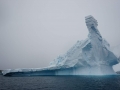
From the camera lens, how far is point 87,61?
27922 millimetres

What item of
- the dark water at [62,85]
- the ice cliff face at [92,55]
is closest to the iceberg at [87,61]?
the ice cliff face at [92,55]

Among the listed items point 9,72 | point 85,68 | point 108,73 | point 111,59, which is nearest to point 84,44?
point 85,68

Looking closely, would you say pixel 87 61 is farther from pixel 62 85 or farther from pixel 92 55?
pixel 62 85

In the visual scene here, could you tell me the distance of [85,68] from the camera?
92.5ft

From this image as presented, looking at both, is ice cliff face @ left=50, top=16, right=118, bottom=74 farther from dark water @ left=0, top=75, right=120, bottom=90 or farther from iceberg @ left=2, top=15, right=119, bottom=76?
dark water @ left=0, top=75, right=120, bottom=90

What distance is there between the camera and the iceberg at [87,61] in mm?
27078

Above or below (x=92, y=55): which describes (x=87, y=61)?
below

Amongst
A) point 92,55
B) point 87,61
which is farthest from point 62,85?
point 92,55

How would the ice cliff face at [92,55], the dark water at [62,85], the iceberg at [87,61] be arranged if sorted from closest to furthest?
the dark water at [62,85]
the iceberg at [87,61]
the ice cliff face at [92,55]

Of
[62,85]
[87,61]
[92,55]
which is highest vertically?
[92,55]

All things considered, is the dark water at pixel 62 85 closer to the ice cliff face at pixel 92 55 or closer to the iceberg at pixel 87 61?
the iceberg at pixel 87 61

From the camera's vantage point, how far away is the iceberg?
27078 millimetres

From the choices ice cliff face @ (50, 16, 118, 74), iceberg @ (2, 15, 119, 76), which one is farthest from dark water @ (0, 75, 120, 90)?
ice cliff face @ (50, 16, 118, 74)

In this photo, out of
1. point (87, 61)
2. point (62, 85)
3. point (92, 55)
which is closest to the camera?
point (62, 85)
